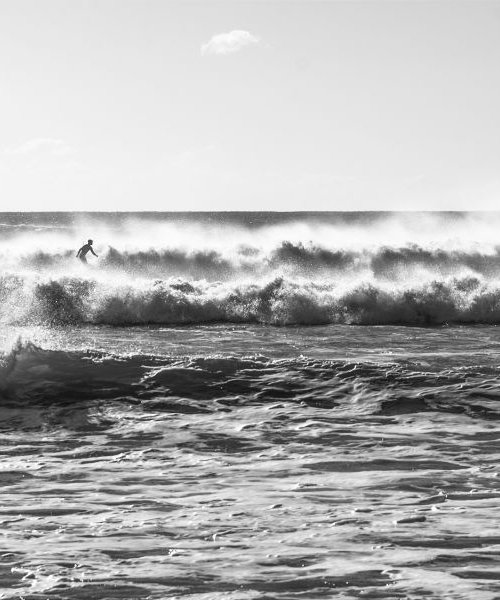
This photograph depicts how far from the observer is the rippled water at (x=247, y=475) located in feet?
18.5

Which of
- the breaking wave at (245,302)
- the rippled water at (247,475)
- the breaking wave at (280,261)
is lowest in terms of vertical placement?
the rippled water at (247,475)

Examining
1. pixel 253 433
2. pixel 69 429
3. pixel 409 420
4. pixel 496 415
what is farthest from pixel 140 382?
pixel 496 415

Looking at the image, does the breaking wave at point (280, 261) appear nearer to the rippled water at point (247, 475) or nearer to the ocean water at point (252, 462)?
the ocean water at point (252, 462)

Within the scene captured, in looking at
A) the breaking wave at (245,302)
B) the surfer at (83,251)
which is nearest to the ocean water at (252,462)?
the breaking wave at (245,302)

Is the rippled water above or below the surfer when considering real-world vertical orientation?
below

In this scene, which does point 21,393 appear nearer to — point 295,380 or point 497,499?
point 295,380

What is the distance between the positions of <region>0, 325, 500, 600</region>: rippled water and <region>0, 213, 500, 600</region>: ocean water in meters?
0.02

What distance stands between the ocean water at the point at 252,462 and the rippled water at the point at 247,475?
A: 0.02m

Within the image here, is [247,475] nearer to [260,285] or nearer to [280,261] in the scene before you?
[260,285]

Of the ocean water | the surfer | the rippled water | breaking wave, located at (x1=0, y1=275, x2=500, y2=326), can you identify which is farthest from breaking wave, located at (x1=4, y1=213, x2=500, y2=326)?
the rippled water

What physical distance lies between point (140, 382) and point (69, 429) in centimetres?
240

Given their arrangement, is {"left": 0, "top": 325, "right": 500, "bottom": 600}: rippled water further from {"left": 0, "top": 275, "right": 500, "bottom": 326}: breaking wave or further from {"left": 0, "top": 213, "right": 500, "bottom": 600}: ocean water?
{"left": 0, "top": 275, "right": 500, "bottom": 326}: breaking wave

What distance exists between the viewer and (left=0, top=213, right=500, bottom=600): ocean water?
5.67 metres

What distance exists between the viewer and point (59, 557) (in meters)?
5.90
